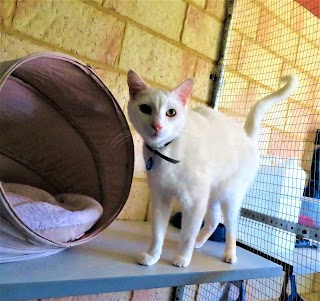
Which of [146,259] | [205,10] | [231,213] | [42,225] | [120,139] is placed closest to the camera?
[42,225]

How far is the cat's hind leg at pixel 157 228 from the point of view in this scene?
712 millimetres

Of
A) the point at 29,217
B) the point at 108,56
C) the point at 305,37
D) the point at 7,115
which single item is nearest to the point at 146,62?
the point at 108,56

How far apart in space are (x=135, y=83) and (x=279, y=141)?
1.01 m

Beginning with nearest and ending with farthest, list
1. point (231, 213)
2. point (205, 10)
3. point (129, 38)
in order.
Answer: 1. point (231, 213)
2. point (129, 38)
3. point (205, 10)

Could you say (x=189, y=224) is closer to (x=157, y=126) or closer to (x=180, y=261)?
(x=180, y=261)

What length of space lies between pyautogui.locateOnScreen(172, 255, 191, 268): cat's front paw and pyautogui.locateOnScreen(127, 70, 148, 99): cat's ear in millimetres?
413

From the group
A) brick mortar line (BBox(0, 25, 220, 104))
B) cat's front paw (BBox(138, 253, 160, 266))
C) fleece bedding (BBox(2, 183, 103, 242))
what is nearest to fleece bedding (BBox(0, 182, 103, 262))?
fleece bedding (BBox(2, 183, 103, 242))

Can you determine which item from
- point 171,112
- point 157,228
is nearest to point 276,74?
point 171,112

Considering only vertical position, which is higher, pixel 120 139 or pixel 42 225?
pixel 120 139

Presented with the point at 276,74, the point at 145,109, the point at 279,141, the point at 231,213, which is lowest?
the point at 231,213

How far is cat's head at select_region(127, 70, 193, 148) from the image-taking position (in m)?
0.71

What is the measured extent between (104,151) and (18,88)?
296mm

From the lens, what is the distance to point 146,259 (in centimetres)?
70

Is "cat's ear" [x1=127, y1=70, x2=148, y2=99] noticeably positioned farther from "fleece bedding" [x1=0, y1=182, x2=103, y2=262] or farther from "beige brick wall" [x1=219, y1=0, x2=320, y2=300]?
"beige brick wall" [x1=219, y1=0, x2=320, y2=300]
